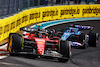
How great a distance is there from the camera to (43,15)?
76.3 ft

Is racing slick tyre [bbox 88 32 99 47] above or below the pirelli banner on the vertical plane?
below

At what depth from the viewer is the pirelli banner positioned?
14.4 m

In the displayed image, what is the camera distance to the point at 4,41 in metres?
13.8

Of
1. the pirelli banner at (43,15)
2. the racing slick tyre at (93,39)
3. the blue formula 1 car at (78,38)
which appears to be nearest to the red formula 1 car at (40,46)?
the blue formula 1 car at (78,38)

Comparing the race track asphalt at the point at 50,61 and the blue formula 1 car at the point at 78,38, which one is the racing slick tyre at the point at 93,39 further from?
the race track asphalt at the point at 50,61

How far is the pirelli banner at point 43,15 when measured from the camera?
47.4ft

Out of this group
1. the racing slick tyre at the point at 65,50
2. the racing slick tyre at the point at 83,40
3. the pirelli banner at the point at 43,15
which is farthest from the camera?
the pirelli banner at the point at 43,15

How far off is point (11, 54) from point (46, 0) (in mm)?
14087

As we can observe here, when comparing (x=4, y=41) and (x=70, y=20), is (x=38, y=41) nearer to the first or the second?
(x=4, y=41)

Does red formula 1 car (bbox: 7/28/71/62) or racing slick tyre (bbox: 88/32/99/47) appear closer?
red formula 1 car (bbox: 7/28/71/62)

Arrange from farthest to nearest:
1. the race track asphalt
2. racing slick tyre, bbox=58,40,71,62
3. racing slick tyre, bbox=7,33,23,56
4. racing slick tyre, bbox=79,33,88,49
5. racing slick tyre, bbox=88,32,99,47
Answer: racing slick tyre, bbox=88,32,99,47, racing slick tyre, bbox=79,33,88,49, racing slick tyre, bbox=7,33,23,56, racing slick tyre, bbox=58,40,71,62, the race track asphalt

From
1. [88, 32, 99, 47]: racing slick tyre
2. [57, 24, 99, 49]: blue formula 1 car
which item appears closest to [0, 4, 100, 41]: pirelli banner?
[57, 24, 99, 49]: blue formula 1 car

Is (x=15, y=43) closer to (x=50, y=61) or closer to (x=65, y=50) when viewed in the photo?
(x=50, y=61)

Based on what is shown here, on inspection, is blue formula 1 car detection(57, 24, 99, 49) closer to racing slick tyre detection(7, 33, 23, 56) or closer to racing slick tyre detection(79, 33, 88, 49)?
racing slick tyre detection(79, 33, 88, 49)
